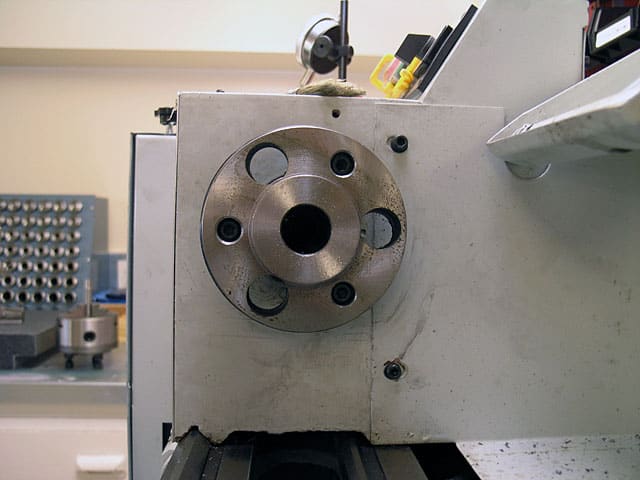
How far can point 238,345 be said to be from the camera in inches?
22.7

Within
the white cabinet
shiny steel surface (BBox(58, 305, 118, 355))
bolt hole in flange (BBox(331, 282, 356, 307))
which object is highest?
bolt hole in flange (BBox(331, 282, 356, 307))

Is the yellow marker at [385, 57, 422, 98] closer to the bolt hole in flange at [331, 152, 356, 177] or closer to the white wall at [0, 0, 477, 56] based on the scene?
the bolt hole in flange at [331, 152, 356, 177]

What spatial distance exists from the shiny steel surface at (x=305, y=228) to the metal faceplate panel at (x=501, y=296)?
0.05m

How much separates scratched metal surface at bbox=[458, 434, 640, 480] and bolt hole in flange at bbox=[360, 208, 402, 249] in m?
0.27

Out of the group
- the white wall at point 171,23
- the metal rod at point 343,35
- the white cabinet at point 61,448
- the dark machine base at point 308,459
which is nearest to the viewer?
the dark machine base at point 308,459

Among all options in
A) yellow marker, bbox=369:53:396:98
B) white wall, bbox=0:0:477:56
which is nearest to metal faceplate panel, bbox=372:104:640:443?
yellow marker, bbox=369:53:396:98

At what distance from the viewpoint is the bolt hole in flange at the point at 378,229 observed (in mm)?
572

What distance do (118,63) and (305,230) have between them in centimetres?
180

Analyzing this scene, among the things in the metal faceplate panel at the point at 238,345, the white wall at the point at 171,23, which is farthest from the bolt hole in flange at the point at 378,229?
the white wall at the point at 171,23

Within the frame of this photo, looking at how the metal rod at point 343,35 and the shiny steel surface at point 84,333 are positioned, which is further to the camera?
the shiny steel surface at point 84,333

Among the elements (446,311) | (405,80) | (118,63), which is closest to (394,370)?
(446,311)

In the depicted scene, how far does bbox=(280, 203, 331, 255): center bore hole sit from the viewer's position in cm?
54

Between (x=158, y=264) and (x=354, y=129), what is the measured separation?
1.78 ft

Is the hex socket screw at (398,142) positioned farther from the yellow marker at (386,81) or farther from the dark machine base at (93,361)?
the dark machine base at (93,361)
